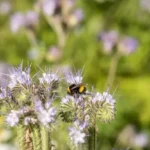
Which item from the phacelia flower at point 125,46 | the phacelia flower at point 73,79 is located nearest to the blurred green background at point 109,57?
the phacelia flower at point 125,46

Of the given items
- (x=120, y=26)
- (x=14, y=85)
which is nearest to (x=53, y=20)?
(x=120, y=26)

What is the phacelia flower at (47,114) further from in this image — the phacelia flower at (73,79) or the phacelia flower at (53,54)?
the phacelia flower at (53,54)

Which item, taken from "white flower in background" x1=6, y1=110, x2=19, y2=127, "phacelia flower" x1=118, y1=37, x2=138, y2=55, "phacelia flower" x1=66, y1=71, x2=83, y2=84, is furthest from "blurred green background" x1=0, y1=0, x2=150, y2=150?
"white flower in background" x1=6, y1=110, x2=19, y2=127

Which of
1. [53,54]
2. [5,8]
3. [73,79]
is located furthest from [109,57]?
[73,79]

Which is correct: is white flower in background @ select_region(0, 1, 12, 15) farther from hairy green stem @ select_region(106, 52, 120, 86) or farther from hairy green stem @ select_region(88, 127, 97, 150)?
hairy green stem @ select_region(88, 127, 97, 150)

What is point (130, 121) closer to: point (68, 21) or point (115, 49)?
point (115, 49)
